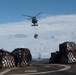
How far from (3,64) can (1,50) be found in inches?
164

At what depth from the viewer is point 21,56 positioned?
245ft

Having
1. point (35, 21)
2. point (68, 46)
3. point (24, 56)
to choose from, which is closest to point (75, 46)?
point (68, 46)

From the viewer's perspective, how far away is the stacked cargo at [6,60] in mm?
69150

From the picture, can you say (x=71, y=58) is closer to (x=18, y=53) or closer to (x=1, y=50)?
(x=18, y=53)

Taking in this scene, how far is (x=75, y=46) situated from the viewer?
8725 cm

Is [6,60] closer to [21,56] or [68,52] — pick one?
[21,56]

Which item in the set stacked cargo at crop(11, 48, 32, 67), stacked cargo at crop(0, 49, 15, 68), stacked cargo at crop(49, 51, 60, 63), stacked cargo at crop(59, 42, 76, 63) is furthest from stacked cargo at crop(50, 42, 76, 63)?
stacked cargo at crop(0, 49, 15, 68)

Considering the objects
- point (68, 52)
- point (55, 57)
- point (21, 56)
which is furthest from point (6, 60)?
point (55, 57)

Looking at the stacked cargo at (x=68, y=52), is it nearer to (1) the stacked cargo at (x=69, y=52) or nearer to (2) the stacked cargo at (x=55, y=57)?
(1) the stacked cargo at (x=69, y=52)

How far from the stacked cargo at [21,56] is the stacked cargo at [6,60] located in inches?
67.7

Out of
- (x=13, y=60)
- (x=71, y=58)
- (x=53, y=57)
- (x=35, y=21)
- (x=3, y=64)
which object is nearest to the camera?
(x=3, y=64)

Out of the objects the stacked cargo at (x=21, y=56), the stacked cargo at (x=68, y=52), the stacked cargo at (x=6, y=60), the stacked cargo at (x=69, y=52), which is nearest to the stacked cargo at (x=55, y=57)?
the stacked cargo at (x=68, y=52)

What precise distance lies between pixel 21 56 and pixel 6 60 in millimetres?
5325

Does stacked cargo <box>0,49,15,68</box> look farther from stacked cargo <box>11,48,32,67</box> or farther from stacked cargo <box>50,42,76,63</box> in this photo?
stacked cargo <box>50,42,76,63</box>
